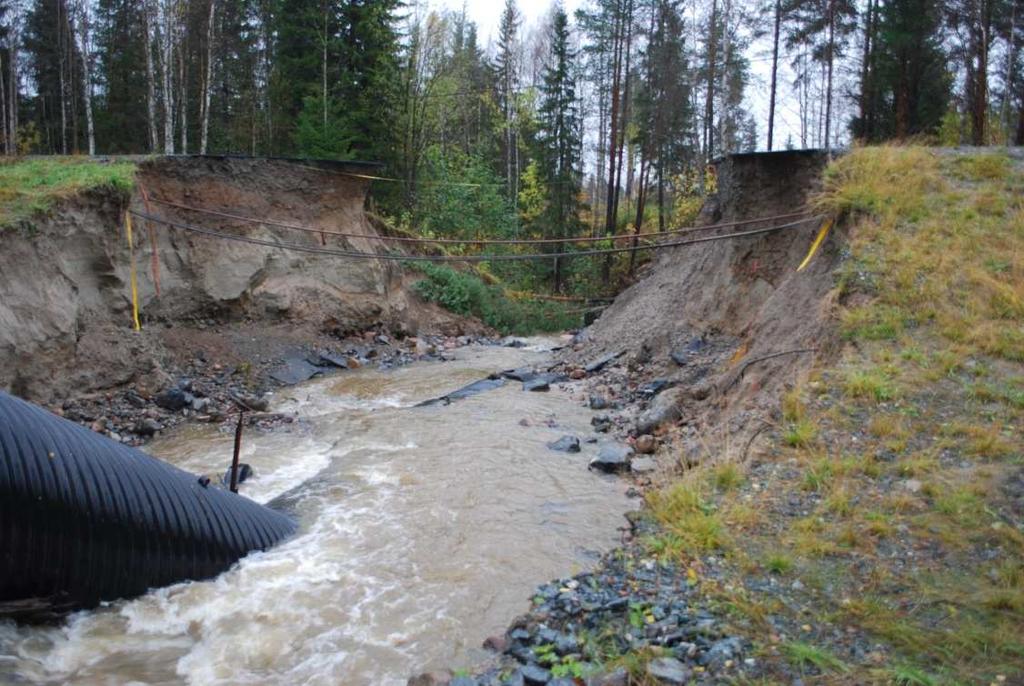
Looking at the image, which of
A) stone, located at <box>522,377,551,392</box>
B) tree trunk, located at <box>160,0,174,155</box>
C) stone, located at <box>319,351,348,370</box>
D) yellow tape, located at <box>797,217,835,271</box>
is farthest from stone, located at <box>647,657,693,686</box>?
tree trunk, located at <box>160,0,174,155</box>

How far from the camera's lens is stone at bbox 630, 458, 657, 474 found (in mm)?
7657

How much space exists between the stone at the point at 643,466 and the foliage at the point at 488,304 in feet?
45.6

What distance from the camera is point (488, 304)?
2252cm

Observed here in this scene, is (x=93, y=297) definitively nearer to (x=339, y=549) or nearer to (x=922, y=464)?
(x=339, y=549)

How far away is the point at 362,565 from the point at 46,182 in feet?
28.5

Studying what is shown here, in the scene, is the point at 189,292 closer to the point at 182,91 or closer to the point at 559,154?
the point at 182,91

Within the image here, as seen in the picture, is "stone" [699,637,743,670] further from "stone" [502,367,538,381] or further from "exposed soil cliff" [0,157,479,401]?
"stone" [502,367,538,381]

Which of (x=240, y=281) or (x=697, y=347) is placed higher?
(x=240, y=281)

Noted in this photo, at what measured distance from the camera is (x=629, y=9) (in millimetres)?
26969

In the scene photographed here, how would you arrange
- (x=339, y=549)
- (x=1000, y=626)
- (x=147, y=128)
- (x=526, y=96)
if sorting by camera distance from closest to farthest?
(x=1000, y=626) → (x=339, y=549) → (x=147, y=128) → (x=526, y=96)

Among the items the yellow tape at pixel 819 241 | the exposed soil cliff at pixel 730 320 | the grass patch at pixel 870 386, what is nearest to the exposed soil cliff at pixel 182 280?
the exposed soil cliff at pixel 730 320

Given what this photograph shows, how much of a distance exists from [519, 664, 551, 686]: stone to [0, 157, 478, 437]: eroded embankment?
7374 mm

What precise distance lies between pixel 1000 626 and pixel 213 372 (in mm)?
11735

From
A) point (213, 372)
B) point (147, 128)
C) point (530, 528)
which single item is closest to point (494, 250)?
point (147, 128)
